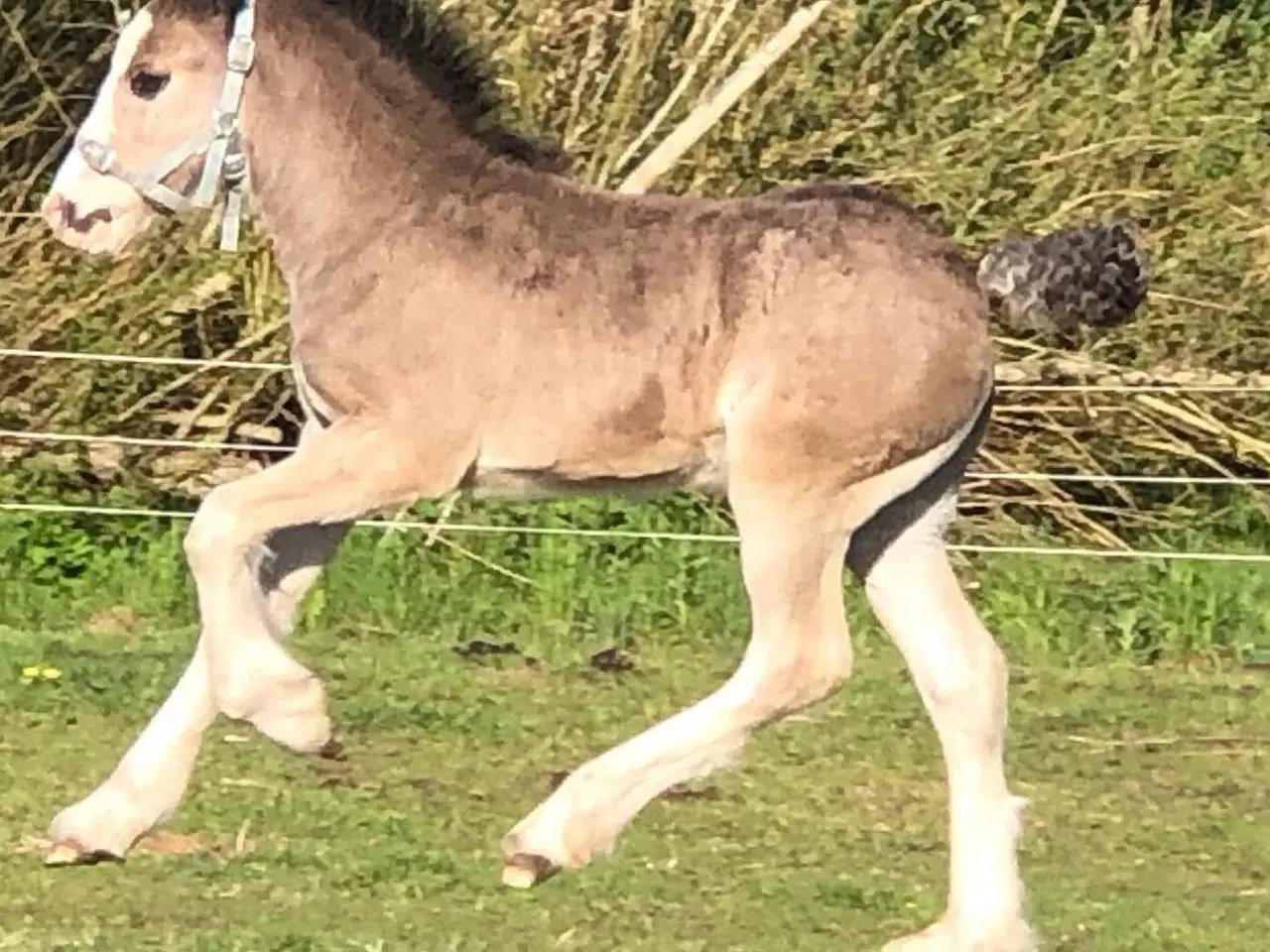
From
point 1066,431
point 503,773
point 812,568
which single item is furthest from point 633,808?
point 1066,431

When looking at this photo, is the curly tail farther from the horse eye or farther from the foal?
the horse eye

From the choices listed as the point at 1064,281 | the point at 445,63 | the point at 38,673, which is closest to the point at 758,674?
the point at 1064,281

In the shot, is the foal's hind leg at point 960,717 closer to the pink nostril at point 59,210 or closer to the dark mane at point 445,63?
the dark mane at point 445,63

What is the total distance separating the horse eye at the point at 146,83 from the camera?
5379mm

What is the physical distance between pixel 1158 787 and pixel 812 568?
2.68 metres

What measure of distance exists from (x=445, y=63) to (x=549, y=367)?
2.41ft

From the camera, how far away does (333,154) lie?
5.47 m

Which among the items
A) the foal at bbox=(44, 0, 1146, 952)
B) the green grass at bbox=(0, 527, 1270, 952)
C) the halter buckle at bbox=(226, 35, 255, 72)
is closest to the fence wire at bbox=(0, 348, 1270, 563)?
the green grass at bbox=(0, 527, 1270, 952)

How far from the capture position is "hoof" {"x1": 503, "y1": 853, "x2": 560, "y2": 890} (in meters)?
5.05

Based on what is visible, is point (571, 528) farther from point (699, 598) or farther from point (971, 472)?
point (971, 472)

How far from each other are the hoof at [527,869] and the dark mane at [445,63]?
4.62 ft

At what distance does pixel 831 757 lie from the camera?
7.81 m

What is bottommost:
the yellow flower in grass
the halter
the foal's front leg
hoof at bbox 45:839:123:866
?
the yellow flower in grass

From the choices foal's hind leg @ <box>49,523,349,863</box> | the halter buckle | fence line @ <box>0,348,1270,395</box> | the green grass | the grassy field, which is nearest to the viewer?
the halter buckle
